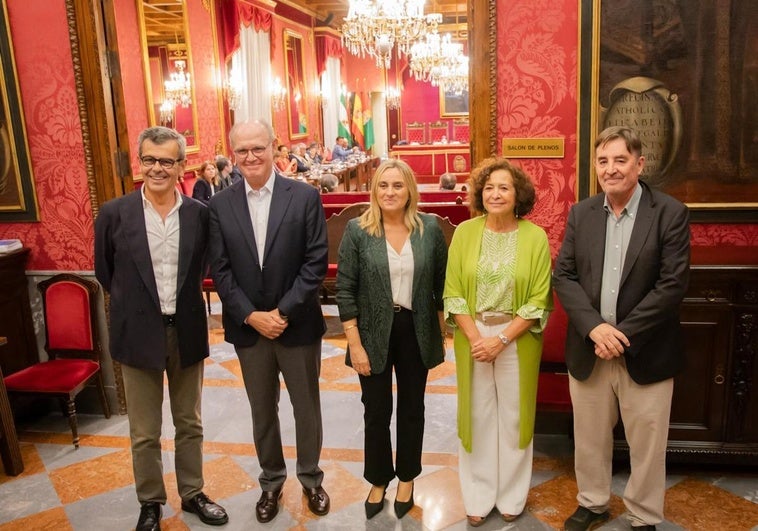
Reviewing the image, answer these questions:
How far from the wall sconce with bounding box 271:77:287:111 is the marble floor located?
30.0 feet

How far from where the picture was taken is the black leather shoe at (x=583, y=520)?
8.96 ft

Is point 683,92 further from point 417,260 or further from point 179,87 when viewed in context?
point 179,87

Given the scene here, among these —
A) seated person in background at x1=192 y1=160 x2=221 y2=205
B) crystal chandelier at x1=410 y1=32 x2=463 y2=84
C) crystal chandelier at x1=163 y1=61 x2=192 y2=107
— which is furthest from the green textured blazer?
crystal chandelier at x1=410 y1=32 x2=463 y2=84

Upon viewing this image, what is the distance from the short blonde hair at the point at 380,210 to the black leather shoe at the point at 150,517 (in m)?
1.54

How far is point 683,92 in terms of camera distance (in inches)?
123

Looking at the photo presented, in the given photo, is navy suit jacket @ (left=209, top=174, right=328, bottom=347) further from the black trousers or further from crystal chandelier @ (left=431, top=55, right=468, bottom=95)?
crystal chandelier @ (left=431, top=55, right=468, bottom=95)

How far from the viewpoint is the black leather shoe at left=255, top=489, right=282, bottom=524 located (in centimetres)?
287

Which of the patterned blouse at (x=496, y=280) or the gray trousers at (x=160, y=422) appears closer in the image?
the patterned blouse at (x=496, y=280)

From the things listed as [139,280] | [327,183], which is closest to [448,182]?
[327,183]

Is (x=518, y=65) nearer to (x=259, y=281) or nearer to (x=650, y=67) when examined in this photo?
(x=650, y=67)

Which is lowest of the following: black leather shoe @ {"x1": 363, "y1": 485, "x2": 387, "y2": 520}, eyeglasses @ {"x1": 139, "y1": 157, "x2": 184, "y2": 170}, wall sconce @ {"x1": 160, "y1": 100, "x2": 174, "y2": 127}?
black leather shoe @ {"x1": 363, "y1": 485, "x2": 387, "y2": 520}

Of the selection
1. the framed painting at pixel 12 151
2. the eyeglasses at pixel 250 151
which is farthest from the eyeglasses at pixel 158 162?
the framed painting at pixel 12 151

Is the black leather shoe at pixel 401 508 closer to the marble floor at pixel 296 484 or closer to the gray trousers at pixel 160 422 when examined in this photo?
the marble floor at pixel 296 484

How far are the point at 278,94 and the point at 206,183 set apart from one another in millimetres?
5946
